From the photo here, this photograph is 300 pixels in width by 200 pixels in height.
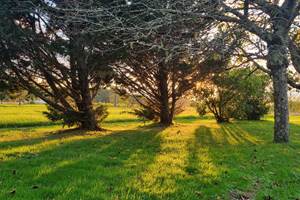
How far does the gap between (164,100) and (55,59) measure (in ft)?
31.9

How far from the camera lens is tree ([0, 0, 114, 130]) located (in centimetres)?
1476

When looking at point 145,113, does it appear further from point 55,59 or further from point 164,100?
point 55,59

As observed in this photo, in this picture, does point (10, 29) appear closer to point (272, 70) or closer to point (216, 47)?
point (216, 47)

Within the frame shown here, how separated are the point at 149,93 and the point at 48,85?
7.29 metres

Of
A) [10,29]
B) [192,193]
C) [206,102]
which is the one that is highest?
[10,29]

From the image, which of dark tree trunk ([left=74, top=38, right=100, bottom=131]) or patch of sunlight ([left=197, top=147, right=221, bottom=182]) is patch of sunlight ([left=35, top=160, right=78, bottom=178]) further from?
dark tree trunk ([left=74, top=38, right=100, bottom=131])

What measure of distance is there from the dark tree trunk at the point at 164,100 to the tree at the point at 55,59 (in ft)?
13.4

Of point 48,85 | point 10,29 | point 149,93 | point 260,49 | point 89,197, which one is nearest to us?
point 89,197

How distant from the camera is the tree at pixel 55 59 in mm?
14758

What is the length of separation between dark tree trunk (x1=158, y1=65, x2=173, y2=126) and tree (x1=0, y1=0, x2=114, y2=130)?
4082 mm

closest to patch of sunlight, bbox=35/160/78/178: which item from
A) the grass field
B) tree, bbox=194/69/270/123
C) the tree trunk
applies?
the grass field

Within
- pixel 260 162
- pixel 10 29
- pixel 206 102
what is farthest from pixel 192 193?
pixel 206 102

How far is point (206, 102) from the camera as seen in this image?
35219mm

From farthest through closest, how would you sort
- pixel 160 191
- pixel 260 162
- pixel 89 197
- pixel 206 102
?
pixel 206 102 → pixel 260 162 → pixel 160 191 → pixel 89 197
